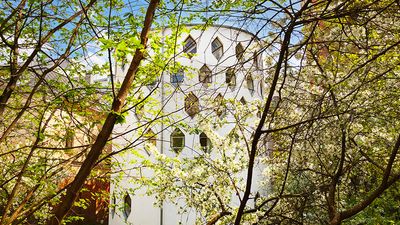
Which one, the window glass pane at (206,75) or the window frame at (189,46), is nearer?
the window glass pane at (206,75)

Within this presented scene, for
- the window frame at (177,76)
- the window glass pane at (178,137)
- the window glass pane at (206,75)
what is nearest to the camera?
the window glass pane at (206,75)

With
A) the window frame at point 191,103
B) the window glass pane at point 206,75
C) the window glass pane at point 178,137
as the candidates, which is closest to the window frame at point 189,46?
the window glass pane at point 206,75

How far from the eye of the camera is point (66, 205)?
1932mm

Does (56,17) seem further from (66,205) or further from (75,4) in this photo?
(66,205)

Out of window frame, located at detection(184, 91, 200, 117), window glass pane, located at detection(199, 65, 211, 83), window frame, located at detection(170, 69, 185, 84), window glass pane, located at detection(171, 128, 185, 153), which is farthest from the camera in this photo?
window glass pane, located at detection(171, 128, 185, 153)

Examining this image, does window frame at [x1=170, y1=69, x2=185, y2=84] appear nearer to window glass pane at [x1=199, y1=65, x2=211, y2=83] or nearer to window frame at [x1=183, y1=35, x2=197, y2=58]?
window frame at [x1=183, y1=35, x2=197, y2=58]

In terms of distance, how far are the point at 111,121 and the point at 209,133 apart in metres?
4.66

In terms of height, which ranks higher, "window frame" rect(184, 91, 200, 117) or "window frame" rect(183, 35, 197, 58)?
"window frame" rect(183, 35, 197, 58)

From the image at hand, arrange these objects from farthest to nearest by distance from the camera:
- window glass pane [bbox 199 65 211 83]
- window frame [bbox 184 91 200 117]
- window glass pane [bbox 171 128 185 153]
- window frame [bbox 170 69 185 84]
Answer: window glass pane [bbox 171 128 185 153] < window frame [bbox 170 69 185 84] < window frame [bbox 184 91 200 117] < window glass pane [bbox 199 65 211 83]

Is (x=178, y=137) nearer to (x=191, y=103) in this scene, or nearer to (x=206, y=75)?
(x=191, y=103)

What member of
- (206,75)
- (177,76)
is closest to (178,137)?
(177,76)

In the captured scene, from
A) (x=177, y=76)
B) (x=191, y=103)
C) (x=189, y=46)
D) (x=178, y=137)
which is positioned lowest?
(x=191, y=103)

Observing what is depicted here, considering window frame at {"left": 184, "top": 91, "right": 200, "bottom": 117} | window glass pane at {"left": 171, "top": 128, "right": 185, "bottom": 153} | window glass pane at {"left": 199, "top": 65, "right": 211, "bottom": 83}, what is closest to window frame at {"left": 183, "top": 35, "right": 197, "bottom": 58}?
window glass pane at {"left": 199, "top": 65, "right": 211, "bottom": 83}

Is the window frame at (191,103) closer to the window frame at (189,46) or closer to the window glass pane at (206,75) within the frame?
the window glass pane at (206,75)
